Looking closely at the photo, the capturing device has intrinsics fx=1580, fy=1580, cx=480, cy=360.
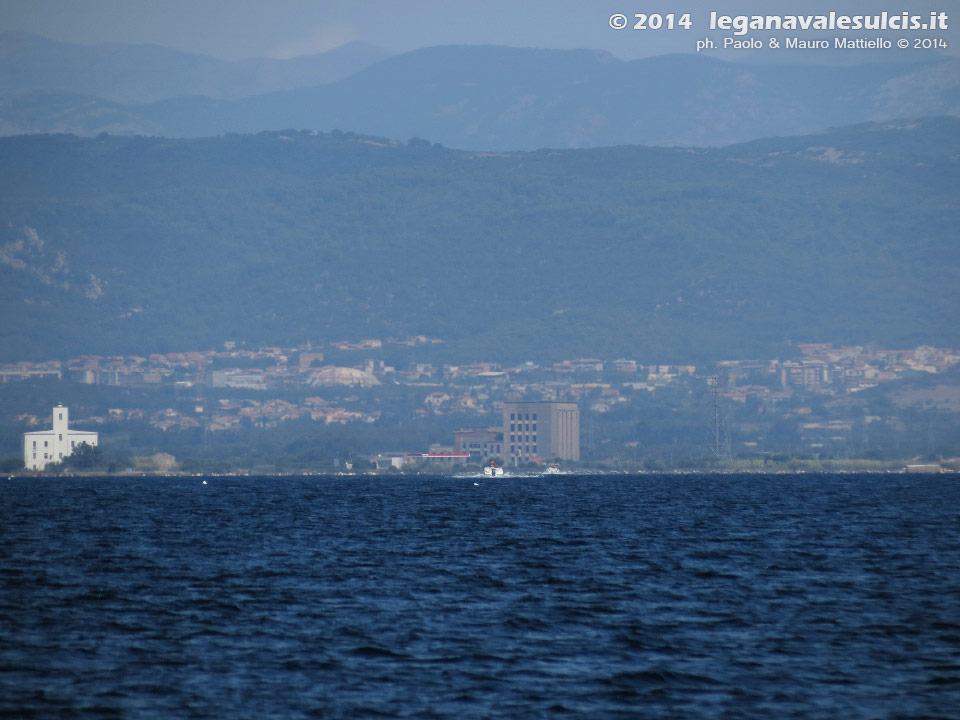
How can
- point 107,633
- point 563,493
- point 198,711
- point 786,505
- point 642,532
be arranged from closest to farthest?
point 198,711 → point 107,633 → point 642,532 → point 786,505 → point 563,493

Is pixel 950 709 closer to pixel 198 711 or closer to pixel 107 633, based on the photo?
pixel 198 711

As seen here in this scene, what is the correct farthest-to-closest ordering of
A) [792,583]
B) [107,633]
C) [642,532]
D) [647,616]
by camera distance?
1. [642,532]
2. [792,583]
3. [647,616]
4. [107,633]

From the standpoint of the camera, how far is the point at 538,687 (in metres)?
38.3

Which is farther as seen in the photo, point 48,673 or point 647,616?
point 647,616

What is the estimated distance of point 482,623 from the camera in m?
49.2

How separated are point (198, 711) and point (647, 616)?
19267mm

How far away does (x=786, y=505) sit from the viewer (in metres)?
140

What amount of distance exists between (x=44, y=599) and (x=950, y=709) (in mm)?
33098

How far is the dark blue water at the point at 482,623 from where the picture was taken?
37.2 m

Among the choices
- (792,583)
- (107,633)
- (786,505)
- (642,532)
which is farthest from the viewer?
(786,505)

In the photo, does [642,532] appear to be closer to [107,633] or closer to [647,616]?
[647,616]

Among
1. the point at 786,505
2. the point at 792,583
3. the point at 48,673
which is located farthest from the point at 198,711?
the point at 786,505

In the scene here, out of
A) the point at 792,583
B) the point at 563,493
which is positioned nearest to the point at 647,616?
the point at 792,583

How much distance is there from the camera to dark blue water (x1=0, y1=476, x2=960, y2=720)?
122 ft
